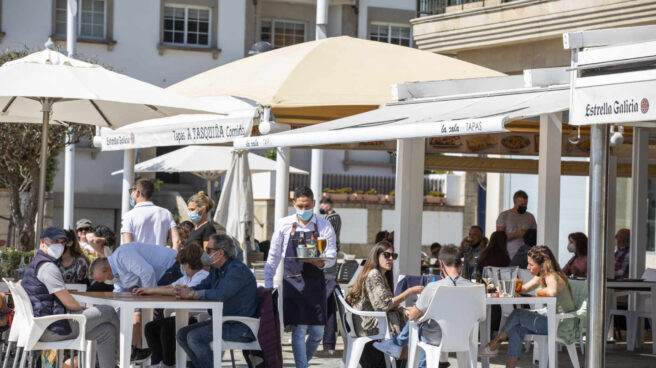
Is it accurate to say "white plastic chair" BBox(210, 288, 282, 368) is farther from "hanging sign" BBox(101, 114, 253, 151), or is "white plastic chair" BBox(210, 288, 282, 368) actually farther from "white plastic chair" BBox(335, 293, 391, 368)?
"hanging sign" BBox(101, 114, 253, 151)

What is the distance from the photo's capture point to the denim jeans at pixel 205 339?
9.67m

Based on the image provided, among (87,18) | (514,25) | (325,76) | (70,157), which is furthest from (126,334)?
(87,18)

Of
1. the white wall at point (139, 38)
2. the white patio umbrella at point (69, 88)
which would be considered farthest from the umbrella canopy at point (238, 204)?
the white wall at point (139, 38)

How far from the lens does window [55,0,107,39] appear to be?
34.7m

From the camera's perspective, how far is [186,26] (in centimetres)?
3588

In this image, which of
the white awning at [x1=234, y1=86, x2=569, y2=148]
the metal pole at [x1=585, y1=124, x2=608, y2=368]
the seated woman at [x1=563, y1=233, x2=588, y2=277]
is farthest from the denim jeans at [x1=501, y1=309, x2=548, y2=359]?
the seated woman at [x1=563, y1=233, x2=588, y2=277]

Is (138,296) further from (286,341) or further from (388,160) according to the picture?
(388,160)

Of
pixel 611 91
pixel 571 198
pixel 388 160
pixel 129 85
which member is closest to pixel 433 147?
pixel 129 85

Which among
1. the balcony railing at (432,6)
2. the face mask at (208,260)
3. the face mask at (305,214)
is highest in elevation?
the balcony railing at (432,6)

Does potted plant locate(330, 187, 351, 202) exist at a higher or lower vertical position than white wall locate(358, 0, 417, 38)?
lower

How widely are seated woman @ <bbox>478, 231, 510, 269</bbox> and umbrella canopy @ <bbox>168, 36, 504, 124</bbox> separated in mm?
2021

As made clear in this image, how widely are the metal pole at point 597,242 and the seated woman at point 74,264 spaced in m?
4.61

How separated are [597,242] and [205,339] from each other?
342 centimetres

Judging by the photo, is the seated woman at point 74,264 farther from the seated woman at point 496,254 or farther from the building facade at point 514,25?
the building facade at point 514,25
